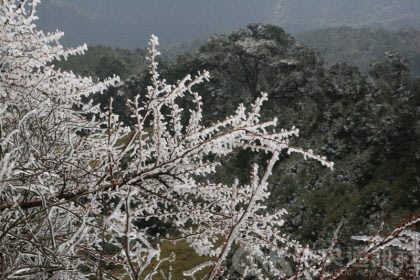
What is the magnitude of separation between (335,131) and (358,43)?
519 feet

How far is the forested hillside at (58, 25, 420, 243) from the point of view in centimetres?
1919

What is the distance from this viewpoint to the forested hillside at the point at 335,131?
63.0 ft

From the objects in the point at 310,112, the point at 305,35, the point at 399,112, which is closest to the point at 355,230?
the point at 399,112

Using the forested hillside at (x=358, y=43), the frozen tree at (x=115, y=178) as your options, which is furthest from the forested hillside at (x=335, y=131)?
the forested hillside at (x=358, y=43)

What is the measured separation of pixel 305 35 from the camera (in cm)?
19250

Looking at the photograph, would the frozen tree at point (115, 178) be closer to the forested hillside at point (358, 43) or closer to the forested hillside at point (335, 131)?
the forested hillside at point (335, 131)

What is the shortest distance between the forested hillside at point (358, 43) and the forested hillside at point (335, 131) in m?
102

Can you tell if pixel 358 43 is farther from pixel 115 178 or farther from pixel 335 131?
pixel 115 178

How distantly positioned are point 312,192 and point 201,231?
19.6m

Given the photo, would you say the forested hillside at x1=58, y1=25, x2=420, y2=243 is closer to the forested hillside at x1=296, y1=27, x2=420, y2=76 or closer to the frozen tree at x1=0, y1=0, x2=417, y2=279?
the frozen tree at x1=0, y1=0, x2=417, y2=279

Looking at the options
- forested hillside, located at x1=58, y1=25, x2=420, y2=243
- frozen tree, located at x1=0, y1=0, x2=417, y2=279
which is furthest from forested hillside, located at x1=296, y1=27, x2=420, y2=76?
frozen tree, located at x1=0, y1=0, x2=417, y2=279

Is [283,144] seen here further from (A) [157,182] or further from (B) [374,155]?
(B) [374,155]

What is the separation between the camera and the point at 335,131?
2569 cm

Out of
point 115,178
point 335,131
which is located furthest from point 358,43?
point 115,178
